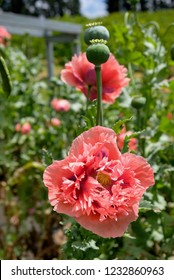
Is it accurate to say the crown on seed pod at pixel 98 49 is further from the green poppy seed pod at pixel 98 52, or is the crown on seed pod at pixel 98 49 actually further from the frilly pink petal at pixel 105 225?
the frilly pink petal at pixel 105 225

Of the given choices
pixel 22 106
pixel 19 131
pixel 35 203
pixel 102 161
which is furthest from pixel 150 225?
pixel 22 106

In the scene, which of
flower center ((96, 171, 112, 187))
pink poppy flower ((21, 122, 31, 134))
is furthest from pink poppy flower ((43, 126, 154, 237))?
pink poppy flower ((21, 122, 31, 134))

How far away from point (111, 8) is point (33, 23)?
30404 millimetres

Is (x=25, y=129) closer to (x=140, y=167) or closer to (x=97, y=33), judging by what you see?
(x=97, y=33)

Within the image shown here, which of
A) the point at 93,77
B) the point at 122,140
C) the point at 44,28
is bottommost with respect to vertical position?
the point at 44,28

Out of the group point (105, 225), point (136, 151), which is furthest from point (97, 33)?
point (136, 151)

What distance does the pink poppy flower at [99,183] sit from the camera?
71 centimetres

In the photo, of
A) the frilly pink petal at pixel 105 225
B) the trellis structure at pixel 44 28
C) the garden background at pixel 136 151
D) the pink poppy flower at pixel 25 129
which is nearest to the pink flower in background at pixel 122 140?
the garden background at pixel 136 151

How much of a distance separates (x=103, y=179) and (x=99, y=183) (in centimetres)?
2

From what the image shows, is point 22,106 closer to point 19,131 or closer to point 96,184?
point 19,131

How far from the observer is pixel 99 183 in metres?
0.73

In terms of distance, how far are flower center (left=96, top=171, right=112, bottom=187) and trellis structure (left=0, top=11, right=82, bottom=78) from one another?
4.24 metres

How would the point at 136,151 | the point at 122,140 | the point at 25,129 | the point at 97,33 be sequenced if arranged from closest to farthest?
the point at 97,33, the point at 122,140, the point at 136,151, the point at 25,129

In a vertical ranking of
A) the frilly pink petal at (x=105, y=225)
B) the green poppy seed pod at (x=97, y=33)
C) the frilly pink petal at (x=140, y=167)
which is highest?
the green poppy seed pod at (x=97, y=33)
